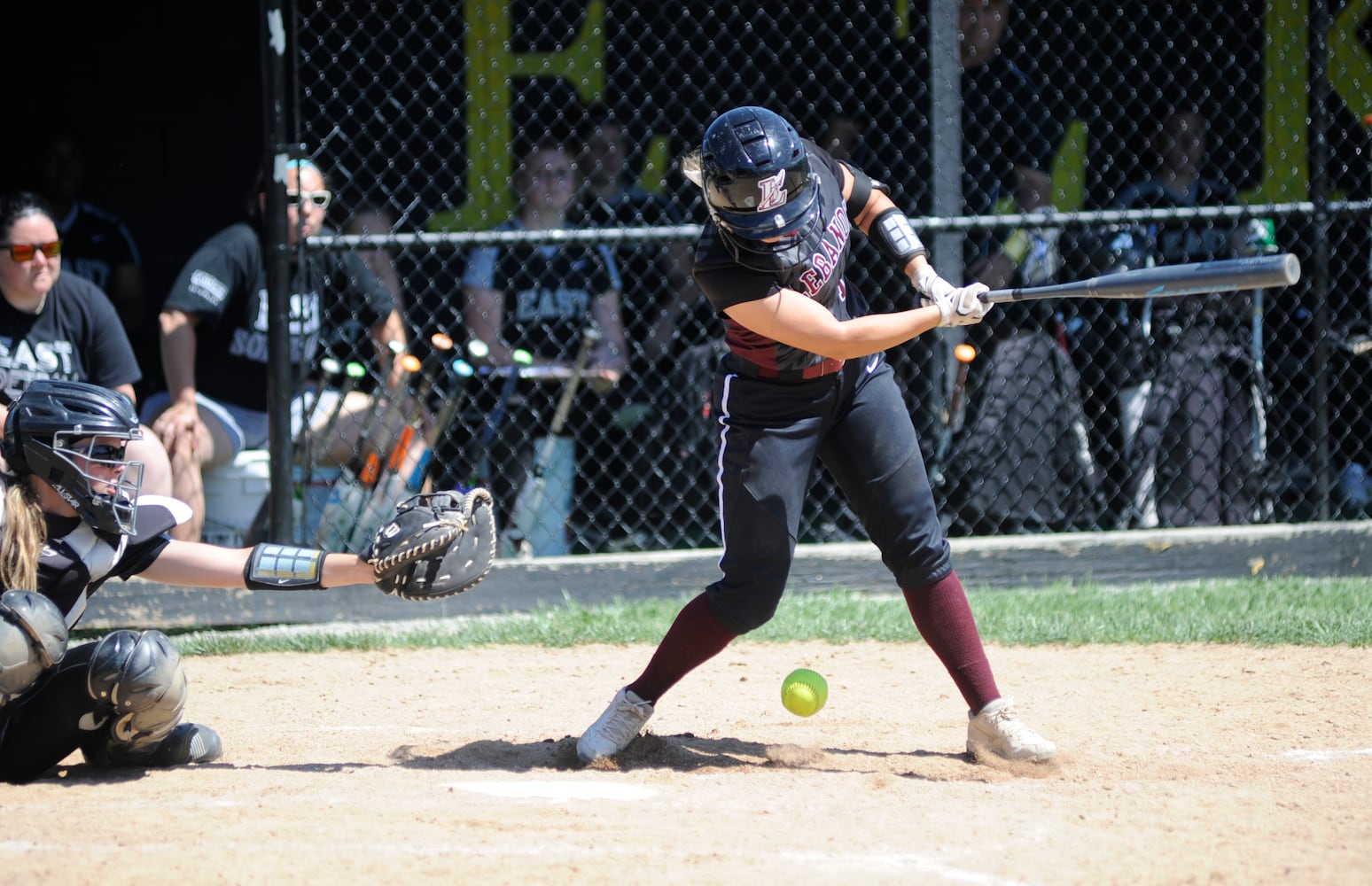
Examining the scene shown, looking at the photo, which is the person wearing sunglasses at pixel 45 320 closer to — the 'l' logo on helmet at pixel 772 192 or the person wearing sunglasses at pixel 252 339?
the person wearing sunglasses at pixel 252 339

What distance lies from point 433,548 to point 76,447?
2.58ft

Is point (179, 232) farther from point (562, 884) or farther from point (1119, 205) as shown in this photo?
point (562, 884)

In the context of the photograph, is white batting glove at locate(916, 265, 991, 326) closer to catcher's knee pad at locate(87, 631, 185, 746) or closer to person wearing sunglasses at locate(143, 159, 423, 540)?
catcher's knee pad at locate(87, 631, 185, 746)

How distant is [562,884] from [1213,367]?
443cm

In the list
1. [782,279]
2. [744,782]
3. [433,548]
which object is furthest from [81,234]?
[744,782]

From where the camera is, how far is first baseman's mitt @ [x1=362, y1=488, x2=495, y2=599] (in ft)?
10.2

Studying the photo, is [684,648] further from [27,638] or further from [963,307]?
[27,638]

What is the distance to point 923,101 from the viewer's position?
693 centimetres

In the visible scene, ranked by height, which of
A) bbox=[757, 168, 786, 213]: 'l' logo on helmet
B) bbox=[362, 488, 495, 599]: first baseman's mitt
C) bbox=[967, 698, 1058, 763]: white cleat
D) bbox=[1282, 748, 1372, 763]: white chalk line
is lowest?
bbox=[1282, 748, 1372, 763]: white chalk line

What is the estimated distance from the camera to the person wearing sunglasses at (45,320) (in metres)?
4.91

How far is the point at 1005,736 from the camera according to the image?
3.21 meters

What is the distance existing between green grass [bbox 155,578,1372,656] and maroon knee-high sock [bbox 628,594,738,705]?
1.45 m

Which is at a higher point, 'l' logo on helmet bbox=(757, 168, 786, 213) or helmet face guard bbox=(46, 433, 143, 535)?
'l' logo on helmet bbox=(757, 168, 786, 213)

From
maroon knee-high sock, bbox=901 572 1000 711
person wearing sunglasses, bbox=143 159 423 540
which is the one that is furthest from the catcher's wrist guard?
person wearing sunglasses, bbox=143 159 423 540
